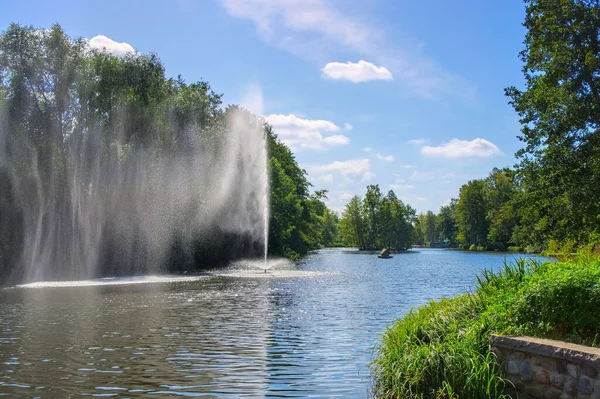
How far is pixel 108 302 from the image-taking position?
2300 centimetres

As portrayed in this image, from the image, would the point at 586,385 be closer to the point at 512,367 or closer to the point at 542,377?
the point at 542,377

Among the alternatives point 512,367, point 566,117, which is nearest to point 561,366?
point 512,367

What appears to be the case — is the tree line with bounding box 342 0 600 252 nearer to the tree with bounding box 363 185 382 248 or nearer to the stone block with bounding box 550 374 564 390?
the stone block with bounding box 550 374 564 390

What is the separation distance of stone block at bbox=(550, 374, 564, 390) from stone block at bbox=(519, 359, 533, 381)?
30cm

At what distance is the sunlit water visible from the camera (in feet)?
32.4

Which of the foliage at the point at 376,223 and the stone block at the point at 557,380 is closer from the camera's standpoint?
the stone block at the point at 557,380

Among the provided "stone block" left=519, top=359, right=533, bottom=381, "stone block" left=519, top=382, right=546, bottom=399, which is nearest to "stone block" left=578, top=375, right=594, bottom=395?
"stone block" left=519, top=382, right=546, bottom=399

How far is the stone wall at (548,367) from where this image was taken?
6.69m

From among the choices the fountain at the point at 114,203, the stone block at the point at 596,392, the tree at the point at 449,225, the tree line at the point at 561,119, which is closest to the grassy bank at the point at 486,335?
the stone block at the point at 596,392

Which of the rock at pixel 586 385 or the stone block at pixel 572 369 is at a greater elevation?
the stone block at pixel 572 369

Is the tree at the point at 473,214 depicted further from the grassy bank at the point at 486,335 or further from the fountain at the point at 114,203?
the grassy bank at the point at 486,335

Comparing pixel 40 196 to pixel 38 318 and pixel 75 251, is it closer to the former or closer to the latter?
pixel 75 251

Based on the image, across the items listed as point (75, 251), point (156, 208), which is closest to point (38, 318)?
point (75, 251)

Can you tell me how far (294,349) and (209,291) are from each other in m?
15.6
